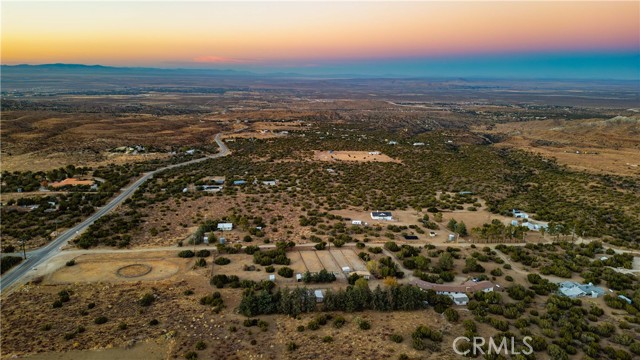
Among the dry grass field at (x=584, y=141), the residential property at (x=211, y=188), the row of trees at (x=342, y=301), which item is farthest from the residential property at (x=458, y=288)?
the dry grass field at (x=584, y=141)

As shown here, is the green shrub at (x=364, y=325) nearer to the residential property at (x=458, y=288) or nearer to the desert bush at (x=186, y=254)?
the residential property at (x=458, y=288)

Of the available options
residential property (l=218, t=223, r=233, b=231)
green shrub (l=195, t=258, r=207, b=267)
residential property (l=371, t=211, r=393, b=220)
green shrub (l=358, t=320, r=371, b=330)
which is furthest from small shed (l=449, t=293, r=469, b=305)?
residential property (l=218, t=223, r=233, b=231)

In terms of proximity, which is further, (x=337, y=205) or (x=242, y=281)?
(x=337, y=205)

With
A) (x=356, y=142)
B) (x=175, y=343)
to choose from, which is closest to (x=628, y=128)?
(x=356, y=142)

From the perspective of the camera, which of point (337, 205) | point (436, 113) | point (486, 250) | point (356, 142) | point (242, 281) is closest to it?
point (242, 281)

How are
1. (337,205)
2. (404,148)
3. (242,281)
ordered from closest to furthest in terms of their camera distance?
(242,281)
(337,205)
(404,148)

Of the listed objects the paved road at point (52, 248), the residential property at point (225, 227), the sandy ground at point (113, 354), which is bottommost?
the sandy ground at point (113, 354)

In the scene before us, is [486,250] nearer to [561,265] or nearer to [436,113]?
[561,265]
